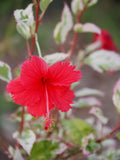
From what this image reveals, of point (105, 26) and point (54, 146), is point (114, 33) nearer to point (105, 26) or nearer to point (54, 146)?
point (105, 26)

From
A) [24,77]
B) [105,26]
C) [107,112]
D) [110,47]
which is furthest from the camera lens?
[105,26]

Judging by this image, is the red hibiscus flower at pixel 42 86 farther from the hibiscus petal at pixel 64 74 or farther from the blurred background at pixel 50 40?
the blurred background at pixel 50 40

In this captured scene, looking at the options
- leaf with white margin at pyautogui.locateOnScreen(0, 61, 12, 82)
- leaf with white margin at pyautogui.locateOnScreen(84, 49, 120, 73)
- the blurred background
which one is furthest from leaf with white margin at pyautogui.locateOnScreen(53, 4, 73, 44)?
the blurred background

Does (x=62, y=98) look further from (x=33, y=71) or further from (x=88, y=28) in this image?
(x=88, y=28)

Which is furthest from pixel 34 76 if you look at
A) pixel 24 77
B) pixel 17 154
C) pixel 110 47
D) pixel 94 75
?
pixel 94 75

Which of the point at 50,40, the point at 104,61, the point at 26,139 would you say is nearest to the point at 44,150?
the point at 26,139

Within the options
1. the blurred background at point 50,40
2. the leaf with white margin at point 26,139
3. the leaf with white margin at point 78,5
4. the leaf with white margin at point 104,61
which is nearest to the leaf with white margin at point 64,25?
the leaf with white margin at point 78,5

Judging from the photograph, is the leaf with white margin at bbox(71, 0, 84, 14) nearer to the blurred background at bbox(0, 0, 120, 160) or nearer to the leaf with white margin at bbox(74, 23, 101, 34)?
the leaf with white margin at bbox(74, 23, 101, 34)
